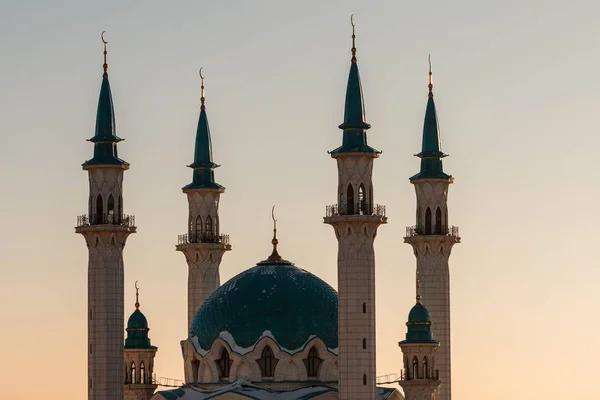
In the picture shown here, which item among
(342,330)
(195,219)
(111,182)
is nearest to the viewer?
(342,330)

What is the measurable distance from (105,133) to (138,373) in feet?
50.2

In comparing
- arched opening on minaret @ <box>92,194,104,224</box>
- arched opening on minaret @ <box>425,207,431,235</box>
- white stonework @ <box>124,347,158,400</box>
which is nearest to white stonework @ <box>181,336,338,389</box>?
white stonework @ <box>124,347,158,400</box>

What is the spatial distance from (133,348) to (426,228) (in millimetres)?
19716

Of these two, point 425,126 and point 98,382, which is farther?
point 425,126

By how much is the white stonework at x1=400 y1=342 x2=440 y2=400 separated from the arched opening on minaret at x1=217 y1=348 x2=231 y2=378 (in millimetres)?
11180

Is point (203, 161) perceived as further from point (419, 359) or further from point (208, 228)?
point (419, 359)

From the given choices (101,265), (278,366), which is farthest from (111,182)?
(278,366)

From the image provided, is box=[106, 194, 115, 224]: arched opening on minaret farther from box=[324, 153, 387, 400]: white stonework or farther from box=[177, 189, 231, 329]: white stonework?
box=[324, 153, 387, 400]: white stonework

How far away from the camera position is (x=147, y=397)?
150 meters

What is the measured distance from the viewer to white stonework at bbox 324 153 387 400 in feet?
447

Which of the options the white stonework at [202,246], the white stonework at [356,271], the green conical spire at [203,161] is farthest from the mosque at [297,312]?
the green conical spire at [203,161]

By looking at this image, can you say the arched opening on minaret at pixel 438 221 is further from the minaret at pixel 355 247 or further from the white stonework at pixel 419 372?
the minaret at pixel 355 247

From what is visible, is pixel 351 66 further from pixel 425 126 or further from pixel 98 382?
pixel 98 382

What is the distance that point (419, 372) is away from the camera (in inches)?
5591
